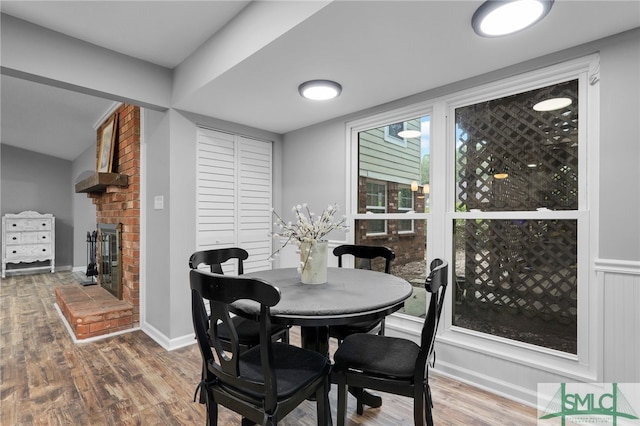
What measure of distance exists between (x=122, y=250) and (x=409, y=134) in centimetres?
349

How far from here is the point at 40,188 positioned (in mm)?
6977

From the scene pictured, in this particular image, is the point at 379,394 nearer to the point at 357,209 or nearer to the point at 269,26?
the point at 357,209

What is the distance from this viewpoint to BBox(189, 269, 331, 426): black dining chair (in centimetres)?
120

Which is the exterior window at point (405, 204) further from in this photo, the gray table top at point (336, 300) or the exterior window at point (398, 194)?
the gray table top at point (336, 300)

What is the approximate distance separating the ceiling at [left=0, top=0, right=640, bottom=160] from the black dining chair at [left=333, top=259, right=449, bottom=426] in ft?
4.27

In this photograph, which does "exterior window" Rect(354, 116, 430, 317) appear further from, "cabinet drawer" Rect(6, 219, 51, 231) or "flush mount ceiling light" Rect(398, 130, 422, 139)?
"cabinet drawer" Rect(6, 219, 51, 231)

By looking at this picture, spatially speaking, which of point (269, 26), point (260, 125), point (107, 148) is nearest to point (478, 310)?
point (269, 26)

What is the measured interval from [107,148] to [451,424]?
4744mm

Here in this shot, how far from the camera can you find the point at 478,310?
2.44 m

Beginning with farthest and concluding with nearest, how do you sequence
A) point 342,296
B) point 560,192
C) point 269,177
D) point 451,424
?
point 269,177 → point 560,192 → point 451,424 → point 342,296

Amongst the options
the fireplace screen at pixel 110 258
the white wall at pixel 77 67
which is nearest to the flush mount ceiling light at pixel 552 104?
the white wall at pixel 77 67

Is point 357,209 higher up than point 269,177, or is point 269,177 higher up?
point 269,177

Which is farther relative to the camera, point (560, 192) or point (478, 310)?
point (478, 310)

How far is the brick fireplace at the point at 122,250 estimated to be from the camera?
3197mm
